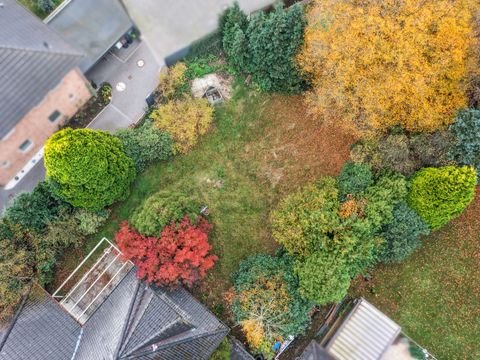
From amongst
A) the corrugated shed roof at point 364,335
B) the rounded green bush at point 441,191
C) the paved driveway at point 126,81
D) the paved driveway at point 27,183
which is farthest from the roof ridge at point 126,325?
the rounded green bush at point 441,191

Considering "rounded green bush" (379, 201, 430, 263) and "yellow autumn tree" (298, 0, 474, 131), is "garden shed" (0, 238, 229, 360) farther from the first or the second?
"yellow autumn tree" (298, 0, 474, 131)

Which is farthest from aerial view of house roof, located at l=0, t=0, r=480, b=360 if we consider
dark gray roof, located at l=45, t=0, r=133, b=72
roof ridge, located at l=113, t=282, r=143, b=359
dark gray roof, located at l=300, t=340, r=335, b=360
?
dark gray roof, located at l=300, t=340, r=335, b=360

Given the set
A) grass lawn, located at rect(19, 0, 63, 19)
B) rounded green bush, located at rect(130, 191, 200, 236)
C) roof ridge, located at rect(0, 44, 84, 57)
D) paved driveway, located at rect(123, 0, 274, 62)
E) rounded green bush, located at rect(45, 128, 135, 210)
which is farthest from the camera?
grass lawn, located at rect(19, 0, 63, 19)

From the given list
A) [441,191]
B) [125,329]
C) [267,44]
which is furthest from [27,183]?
[441,191]

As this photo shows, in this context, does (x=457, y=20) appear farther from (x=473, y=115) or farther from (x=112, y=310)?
(x=112, y=310)

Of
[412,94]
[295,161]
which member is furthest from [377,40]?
[295,161]
